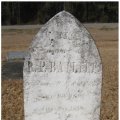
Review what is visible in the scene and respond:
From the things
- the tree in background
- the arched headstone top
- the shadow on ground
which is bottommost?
the shadow on ground

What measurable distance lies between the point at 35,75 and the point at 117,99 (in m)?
3.48

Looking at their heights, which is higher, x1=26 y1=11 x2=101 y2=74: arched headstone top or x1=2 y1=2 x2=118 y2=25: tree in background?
x1=2 y1=2 x2=118 y2=25: tree in background

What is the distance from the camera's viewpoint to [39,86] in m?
4.60

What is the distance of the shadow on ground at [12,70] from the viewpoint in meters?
9.52

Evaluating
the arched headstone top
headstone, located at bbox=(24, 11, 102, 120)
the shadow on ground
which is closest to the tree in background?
the shadow on ground

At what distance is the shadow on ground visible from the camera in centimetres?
952

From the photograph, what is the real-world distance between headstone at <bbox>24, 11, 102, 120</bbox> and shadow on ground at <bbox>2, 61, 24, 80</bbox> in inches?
186

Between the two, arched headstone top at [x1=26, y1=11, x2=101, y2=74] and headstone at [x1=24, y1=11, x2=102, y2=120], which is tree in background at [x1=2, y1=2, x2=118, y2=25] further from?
arched headstone top at [x1=26, y1=11, x2=101, y2=74]

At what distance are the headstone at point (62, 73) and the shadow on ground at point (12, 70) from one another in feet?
15.5

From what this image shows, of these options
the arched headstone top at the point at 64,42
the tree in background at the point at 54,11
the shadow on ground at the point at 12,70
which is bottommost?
the shadow on ground at the point at 12,70

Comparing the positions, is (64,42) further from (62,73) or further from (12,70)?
(12,70)

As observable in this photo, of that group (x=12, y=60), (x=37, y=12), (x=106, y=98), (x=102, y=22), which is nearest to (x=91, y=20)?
(x=102, y=22)

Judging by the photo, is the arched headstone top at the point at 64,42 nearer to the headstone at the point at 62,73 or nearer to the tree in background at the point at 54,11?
the headstone at the point at 62,73

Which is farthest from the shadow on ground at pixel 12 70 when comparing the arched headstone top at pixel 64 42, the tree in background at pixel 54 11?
the tree in background at pixel 54 11
